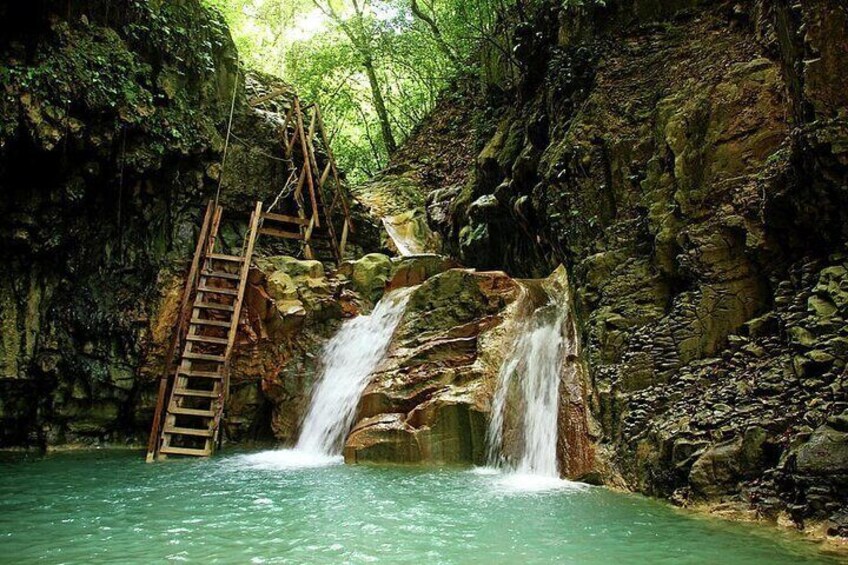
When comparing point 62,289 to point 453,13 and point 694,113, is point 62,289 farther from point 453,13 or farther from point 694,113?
point 453,13

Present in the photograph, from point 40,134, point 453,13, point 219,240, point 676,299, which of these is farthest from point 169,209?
point 453,13

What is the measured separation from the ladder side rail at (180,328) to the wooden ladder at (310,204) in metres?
1.79

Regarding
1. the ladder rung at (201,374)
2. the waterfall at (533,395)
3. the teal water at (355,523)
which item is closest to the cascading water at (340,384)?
the ladder rung at (201,374)

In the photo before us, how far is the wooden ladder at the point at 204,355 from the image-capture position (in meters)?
9.88

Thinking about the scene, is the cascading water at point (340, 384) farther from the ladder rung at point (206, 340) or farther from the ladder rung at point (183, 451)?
the ladder rung at point (206, 340)

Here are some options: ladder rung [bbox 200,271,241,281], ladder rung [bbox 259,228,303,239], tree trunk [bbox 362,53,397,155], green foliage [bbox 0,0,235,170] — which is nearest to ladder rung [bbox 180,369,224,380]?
ladder rung [bbox 200,271,241,281]

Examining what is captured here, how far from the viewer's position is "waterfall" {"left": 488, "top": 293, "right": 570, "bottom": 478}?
7766 mm

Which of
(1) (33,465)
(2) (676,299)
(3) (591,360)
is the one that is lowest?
(1) (33,465)

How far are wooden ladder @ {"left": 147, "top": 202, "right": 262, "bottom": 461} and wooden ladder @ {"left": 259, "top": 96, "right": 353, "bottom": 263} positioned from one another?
177cm

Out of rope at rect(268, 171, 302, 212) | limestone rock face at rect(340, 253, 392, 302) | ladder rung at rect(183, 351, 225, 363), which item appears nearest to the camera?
ladder rung at rect(183, 351, 225, 363)

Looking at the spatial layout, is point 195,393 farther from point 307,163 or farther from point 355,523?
point 307,163

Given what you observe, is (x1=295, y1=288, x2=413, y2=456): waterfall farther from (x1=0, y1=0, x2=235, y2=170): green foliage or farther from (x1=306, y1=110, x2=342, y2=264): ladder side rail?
(x1=0, y1=0, x2=235, y2=170): green foliage

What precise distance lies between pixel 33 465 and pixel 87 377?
2239 mm

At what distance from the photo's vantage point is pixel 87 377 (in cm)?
1096
